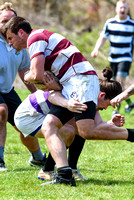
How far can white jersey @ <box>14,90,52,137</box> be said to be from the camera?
4.82 m

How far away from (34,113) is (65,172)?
831mm

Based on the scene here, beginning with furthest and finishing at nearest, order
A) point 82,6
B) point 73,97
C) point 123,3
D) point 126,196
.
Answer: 1. point 82,6
2. point 123,3
3. point 73,97
4. point 126,196

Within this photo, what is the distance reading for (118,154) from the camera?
21.0ft

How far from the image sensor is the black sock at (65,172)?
4383 millimetres

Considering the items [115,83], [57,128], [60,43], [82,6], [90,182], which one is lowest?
[82,6]

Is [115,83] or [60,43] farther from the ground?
[60,43]

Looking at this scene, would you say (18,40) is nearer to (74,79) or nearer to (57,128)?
(74,79)

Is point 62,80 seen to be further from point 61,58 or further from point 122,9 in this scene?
point 122,9

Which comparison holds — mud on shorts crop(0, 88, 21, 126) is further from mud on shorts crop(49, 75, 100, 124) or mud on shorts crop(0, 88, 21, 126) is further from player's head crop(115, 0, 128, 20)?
player's head crop(115, 0, 128, 20)

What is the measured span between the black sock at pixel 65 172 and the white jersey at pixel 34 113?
660 millimetres

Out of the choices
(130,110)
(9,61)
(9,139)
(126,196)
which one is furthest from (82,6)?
→ (126,196)

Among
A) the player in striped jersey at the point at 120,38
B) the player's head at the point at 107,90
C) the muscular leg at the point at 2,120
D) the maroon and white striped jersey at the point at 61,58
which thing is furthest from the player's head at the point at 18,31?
the player in striped jersey at the point at 120,38

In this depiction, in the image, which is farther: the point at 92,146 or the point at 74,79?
the point at 92,146

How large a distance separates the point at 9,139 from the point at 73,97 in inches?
150
